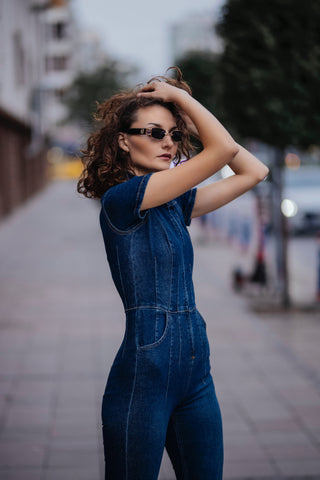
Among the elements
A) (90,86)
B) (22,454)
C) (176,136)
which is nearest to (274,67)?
(22,454)

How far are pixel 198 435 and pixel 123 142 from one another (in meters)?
0.94

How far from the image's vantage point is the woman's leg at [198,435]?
2029mm

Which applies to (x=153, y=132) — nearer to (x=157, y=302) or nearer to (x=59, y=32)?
(x=157, y=302)

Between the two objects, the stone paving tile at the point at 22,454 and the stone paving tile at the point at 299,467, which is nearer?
the stone paving tile at the point at 299,467

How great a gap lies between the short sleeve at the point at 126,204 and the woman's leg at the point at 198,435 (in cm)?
55

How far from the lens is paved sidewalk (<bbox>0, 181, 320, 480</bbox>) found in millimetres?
3924

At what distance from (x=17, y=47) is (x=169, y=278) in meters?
23.8

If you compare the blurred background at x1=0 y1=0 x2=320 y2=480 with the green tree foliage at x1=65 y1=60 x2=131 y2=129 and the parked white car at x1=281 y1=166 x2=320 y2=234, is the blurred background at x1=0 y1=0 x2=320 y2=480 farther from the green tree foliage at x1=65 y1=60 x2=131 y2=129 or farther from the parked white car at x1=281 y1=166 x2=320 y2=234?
the green tree foliage at x1=65 y1=60 x2=131 y2=129

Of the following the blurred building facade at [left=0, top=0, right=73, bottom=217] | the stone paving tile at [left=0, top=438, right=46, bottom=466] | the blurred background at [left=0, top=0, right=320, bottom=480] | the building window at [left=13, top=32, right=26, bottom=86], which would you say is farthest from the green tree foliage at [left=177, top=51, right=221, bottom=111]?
the stone paving tile at [left=0, top=438, right=46, bottom=466]

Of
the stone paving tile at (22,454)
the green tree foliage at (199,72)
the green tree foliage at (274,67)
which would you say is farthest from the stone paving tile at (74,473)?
the green tree foliage at (199,72)

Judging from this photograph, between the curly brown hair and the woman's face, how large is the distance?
23 mm

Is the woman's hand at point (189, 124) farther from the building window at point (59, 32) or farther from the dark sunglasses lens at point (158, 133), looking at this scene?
the building window at point (59, 32)

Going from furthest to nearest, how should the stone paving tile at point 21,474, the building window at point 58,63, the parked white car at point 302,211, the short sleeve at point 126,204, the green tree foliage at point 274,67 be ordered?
the building window at point 58,63 < the parked white car at point 302,211 < the green tree foliage at point 274,67 < the stone paving tile at point 21,474 < the short sleeve at point 126,204

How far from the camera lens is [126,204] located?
1.94 meters
